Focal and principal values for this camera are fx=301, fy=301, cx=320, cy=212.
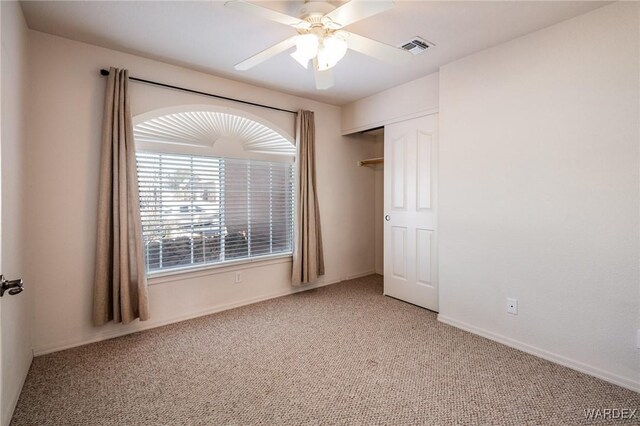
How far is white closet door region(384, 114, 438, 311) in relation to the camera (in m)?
3.27

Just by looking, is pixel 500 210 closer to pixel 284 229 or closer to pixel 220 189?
pixel 284 229

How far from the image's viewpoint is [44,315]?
7.76ft

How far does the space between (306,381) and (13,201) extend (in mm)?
2157

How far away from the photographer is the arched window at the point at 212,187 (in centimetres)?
287

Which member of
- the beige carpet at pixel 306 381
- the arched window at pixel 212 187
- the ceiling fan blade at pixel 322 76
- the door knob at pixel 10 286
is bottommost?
the beige carpet at pixel 306 381

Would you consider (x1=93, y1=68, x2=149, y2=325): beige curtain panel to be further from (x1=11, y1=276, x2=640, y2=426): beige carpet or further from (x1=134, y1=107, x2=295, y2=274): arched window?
(x1=11, y1=276, x2=640, y2=426): beige carpet

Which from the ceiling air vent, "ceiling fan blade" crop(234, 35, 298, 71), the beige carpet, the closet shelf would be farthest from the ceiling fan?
the closet shelf

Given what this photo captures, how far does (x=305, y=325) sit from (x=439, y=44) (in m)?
2.76

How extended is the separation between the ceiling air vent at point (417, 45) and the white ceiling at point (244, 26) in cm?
6

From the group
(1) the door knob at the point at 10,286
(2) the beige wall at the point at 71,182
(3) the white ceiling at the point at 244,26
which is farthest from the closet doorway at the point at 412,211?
(1) the door knob at the point at 10,286

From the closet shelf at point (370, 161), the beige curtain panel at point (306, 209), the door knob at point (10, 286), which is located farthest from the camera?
the closet shelf at point (370, 161)

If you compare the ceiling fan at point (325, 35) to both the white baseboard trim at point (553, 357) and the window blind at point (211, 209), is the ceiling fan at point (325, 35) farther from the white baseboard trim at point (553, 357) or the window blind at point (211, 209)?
the white baseboard trim at point (553, 357)

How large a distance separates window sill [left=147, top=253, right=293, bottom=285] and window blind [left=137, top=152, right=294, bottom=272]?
0.06 m

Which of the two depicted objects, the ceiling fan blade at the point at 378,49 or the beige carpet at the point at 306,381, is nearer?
the beige carpet at the point at 306,381
